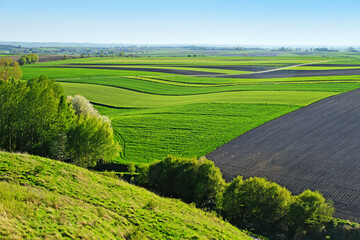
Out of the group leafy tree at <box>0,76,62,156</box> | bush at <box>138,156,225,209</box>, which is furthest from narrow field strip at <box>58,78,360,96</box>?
bush at <box>138,156,225,209</box>

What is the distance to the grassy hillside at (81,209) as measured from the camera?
1938 centimetres

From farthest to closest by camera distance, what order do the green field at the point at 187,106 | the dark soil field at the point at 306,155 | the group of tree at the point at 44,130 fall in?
the green field at the point at 187,106
the group of tree at the point at 44,130
the dark soil field at the point at 306,155

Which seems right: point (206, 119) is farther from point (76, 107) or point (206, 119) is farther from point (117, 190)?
point (117, 190)

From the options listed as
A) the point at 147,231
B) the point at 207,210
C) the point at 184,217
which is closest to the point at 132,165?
the point at 207,210

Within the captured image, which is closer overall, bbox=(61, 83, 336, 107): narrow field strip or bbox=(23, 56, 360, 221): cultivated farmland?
bbox=(23, 56, 360, 221): cultivated farmland

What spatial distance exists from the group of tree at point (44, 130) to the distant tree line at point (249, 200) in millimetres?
9232

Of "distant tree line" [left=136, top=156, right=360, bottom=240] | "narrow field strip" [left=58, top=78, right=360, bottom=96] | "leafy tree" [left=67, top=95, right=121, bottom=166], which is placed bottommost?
"distant tree line" [left=136, top=156, right=360, bottom=240]

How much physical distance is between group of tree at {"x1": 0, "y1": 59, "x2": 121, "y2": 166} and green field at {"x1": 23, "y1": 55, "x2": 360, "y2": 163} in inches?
217

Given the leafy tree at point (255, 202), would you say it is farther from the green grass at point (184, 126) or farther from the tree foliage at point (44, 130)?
the tree foliage at point (44, 130)

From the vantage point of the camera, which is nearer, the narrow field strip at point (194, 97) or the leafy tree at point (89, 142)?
the leafy tree at point (89, 142)

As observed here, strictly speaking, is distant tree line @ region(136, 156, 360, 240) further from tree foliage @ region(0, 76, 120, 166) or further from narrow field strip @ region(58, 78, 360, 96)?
narrow field strip @ region(58, 78, 360, 96)

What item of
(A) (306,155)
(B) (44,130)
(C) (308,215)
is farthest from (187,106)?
(C) (308,215)

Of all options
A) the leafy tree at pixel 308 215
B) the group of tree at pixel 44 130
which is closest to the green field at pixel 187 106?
the group of tree at pixel 44 130

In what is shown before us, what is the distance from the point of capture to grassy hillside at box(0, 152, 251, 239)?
63.6ft
